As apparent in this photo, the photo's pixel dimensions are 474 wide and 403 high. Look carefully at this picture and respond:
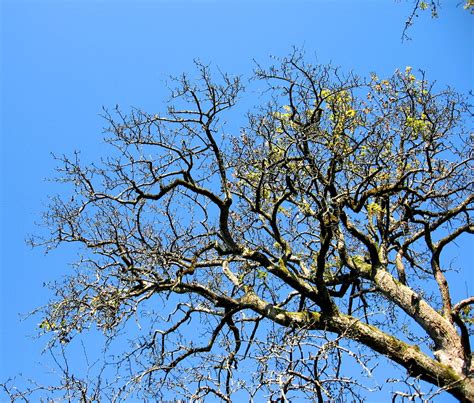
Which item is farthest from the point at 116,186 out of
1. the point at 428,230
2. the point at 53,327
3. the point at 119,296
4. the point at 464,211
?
the point at 464,211

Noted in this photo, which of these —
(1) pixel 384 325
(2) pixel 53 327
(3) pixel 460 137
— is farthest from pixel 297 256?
(2) pixel 53 327

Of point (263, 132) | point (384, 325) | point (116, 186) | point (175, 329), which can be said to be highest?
point (263, 132)

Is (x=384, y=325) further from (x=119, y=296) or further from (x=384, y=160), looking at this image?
(x=119, y=296)

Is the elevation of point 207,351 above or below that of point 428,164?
below

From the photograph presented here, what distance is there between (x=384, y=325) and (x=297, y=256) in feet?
7.93

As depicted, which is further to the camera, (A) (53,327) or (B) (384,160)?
(B) (384,160)

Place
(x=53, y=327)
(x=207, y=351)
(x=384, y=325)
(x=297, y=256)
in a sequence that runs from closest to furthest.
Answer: (x=53, y=327) < (x=207, y=351) < (x=384, y=325) < (x=297, y=256)

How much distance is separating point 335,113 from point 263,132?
1598mm

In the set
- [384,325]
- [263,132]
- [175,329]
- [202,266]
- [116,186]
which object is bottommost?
[384,325]

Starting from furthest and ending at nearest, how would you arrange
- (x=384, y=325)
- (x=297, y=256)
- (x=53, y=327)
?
(x=297, y=256), (x=384, y=325), (x=53, y=327)

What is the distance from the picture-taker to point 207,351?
10.4 m

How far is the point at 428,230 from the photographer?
1097cm

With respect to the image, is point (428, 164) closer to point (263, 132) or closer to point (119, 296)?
point (263, 132)

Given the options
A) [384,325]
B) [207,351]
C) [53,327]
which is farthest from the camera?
[384,325]
